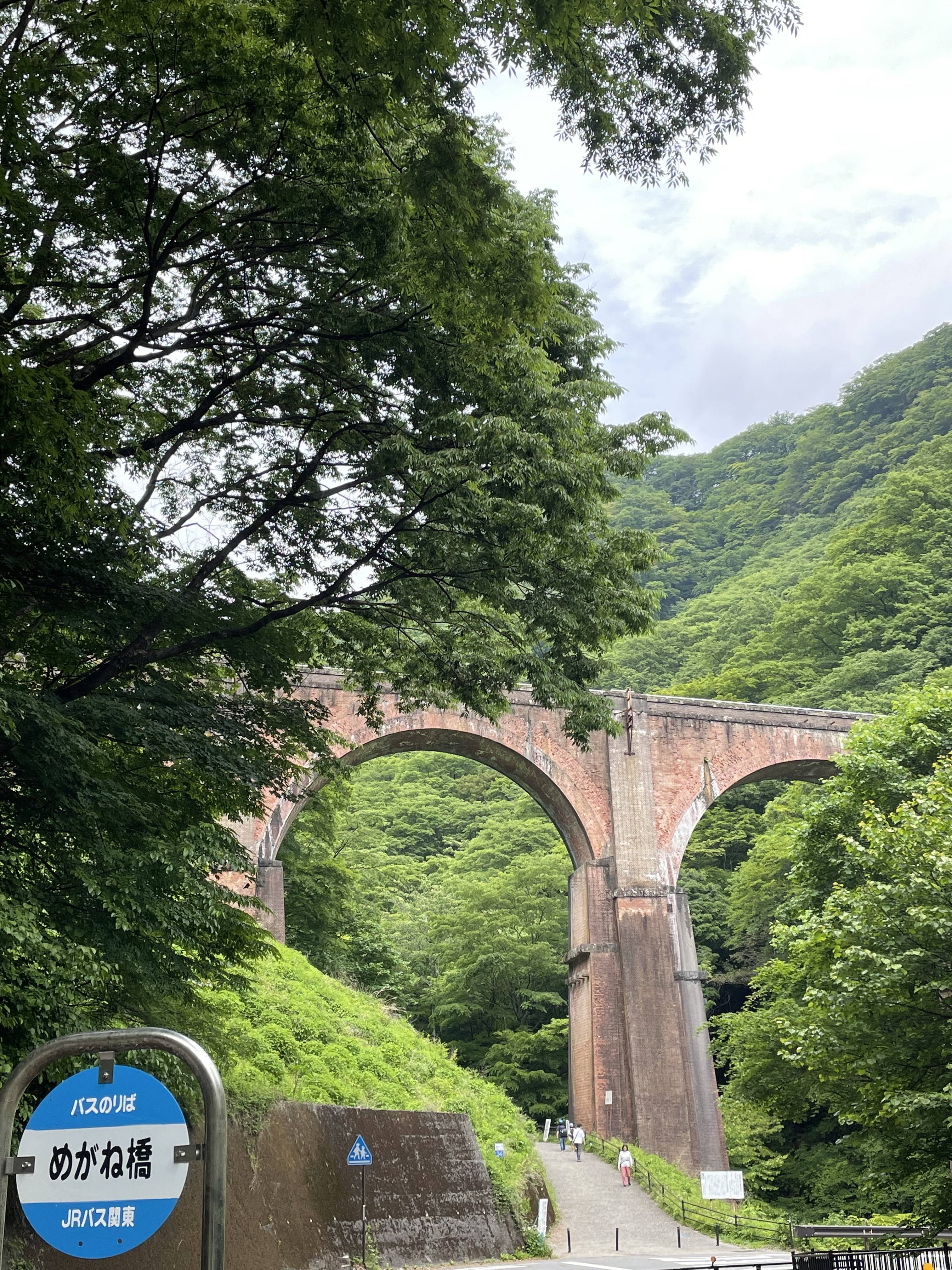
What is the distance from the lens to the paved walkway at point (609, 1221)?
53.8 feet

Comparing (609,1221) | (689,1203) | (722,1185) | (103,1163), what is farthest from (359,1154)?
(689,1203)

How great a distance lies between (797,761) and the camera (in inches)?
1054

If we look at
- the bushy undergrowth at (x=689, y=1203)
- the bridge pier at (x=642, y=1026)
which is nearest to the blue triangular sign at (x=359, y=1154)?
the bushy undergrowth at (x=689, y=1203)

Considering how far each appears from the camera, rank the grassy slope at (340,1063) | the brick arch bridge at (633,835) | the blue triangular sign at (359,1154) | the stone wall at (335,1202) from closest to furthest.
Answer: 1. the stone wall at (335,1202)
2. the blue triangular sign at (359,1154)
3. the grassy slope at (340,1063)
4. the brick arch bridge at (633,835)

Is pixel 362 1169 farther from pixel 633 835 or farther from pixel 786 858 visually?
pixel 786 858

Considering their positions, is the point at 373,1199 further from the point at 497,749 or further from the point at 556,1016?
the point at 556,1016

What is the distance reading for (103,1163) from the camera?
2646 millimetres

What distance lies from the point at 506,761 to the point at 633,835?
10.9ft

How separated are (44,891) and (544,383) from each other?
15.7 feet

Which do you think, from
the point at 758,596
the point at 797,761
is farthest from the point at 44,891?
the point at 758,596

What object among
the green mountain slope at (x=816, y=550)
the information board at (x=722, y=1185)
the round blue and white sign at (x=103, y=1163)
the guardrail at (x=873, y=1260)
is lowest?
the information board at (x=722, y=1185)

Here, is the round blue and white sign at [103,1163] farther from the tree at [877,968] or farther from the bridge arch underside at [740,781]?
the bridge arch underside at [740,781]

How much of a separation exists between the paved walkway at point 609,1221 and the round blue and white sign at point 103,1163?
14.2m

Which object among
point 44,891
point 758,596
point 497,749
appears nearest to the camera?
point 44,891
